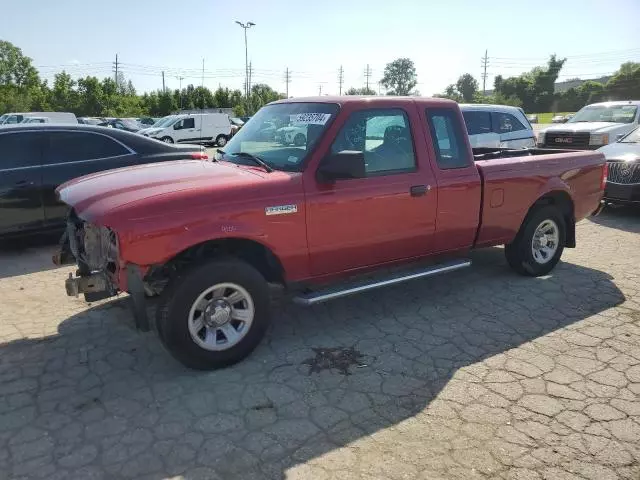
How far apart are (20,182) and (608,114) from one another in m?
13.7

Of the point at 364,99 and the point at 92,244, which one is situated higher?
the point at 364,99

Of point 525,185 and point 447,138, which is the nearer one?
point 447,138

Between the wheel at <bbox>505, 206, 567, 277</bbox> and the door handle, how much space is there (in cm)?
164

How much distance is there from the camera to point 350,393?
Answer: 3482mm

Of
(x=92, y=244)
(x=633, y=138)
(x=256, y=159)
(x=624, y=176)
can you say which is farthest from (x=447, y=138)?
(x=633, y=138)

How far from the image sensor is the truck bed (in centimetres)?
509

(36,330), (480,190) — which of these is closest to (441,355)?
(480,190)

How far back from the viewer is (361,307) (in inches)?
197

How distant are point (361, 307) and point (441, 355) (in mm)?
1160

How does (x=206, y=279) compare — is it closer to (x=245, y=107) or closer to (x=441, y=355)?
(x=441, y=355)

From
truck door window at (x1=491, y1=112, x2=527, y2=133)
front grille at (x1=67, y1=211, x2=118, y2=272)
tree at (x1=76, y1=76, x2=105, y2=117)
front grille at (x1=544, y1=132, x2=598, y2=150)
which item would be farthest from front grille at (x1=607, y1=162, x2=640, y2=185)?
tree at (x1=76, y1=76, x2=105, y2=117)

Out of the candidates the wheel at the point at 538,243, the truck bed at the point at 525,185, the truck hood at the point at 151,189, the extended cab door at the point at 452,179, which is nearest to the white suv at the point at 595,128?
the truck bed at the point at 525,185

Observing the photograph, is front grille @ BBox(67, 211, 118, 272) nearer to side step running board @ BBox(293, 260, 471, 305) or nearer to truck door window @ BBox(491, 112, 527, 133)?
side step running board @ BBox(293, 260, 471, 305)

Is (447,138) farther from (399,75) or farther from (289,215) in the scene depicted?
(399,75)
